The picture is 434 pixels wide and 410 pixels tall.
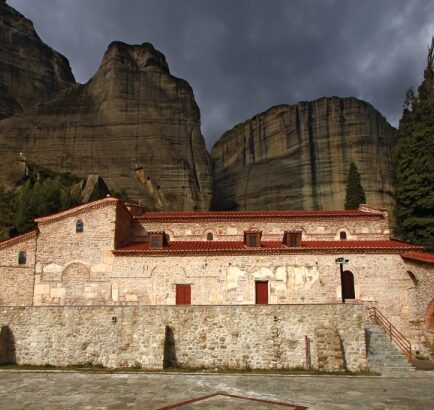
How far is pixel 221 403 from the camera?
12.4 m

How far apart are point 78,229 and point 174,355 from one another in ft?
36.6

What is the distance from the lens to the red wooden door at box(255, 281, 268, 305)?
24438 millimetres

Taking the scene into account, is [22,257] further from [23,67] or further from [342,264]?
[23,67]

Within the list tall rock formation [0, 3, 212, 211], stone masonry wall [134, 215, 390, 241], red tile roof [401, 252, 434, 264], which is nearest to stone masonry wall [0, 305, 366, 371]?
red tile roof [401, 252, 434, 264]

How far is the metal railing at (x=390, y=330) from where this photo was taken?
2194 cm

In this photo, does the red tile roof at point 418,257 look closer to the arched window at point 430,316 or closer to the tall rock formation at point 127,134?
the arched window at point 430,316

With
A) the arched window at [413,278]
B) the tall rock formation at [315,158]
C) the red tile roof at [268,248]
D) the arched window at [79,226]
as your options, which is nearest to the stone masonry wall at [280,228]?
the red tile roof at [268,248]

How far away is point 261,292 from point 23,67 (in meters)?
65.9

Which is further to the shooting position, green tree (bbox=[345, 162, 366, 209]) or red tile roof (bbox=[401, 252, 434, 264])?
green tree (bbox=[345, 162, 366, 209])

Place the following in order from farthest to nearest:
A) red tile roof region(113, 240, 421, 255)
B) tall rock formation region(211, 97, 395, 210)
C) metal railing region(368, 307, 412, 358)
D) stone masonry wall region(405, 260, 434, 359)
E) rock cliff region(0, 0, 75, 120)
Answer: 1. rock cliff region(0, 0, 75, 120)
2. tall rock formation region(211, 97, 395, 210)
3. red tile roof region(113, 240, 421, 255)
4. stone masonry wall region(405, 260, 434, 359)
5. metal railing region(368, 307, 412, 358)

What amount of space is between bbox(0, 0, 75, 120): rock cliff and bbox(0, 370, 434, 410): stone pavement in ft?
207

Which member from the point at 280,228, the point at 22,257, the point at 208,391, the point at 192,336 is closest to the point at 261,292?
the point at 280,228

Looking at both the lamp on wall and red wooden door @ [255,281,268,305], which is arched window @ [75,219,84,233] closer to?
red wooden door @ [255,281,268,305]

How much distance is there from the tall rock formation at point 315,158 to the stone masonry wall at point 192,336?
4208 centimetres
